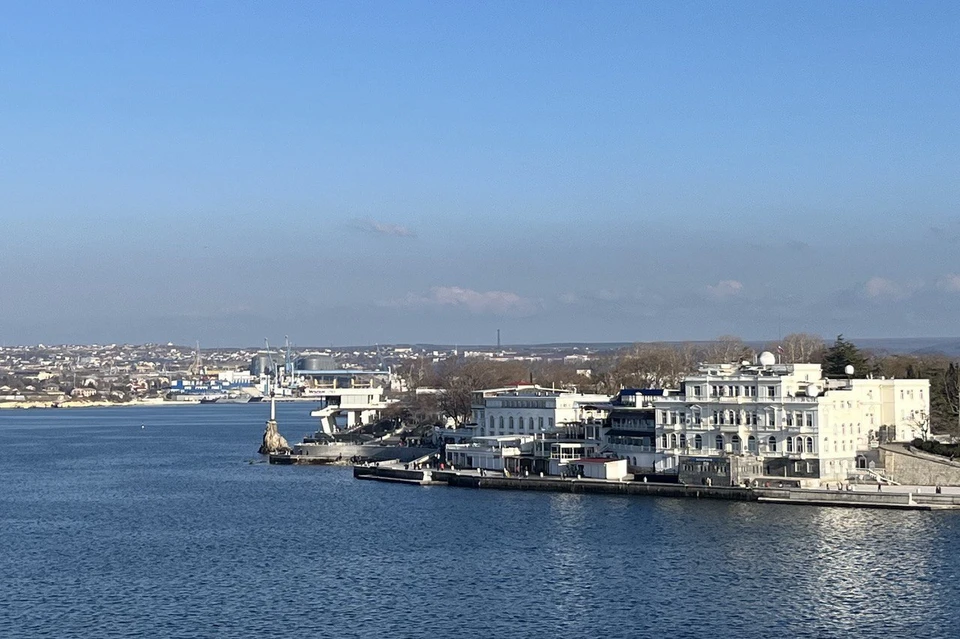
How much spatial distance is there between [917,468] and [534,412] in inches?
557

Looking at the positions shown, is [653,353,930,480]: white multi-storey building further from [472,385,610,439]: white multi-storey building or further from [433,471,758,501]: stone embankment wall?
[472,385,610,439]: white multi-storey building

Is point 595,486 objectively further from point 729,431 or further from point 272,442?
point 272,442

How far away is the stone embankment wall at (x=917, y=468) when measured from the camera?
38.1m

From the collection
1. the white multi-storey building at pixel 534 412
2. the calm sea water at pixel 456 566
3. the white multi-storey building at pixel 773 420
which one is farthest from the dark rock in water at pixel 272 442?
the white multi-storey building at pixel 773 420

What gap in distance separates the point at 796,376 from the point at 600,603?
19.1 meters

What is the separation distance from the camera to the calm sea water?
22.4 m

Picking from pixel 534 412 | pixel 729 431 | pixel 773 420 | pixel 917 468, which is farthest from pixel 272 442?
pixel 917 468

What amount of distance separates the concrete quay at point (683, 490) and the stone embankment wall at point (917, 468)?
1.12 meters

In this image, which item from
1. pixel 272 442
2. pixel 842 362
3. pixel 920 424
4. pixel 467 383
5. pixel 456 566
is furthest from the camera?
pixel 467 383

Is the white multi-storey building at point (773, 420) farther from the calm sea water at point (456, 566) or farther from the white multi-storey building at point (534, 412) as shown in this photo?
the white multi-storey building at point (534, 412)

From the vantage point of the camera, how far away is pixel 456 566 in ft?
90.7

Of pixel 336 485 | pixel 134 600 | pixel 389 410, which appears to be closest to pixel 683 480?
pixel 336 485

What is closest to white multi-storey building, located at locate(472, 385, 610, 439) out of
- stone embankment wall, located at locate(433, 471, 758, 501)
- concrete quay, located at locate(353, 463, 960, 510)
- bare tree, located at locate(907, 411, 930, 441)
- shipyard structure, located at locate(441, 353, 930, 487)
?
shipyard structure, located at locate(441, 353, 930, 487)

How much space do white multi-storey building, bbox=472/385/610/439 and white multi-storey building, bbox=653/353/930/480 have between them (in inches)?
175
